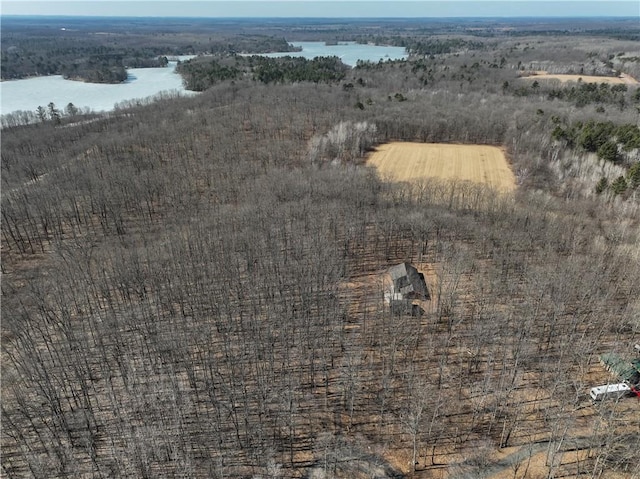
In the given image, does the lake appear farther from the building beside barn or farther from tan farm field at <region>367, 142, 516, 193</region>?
the building beside barn

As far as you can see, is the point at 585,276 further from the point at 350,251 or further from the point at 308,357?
the point at 308,357

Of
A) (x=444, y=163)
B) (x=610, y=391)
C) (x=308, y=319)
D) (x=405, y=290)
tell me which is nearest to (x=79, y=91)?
(x=444, y=163)

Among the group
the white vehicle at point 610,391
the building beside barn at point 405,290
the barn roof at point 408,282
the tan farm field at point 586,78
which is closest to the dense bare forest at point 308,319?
the white vehicle at point 610,391

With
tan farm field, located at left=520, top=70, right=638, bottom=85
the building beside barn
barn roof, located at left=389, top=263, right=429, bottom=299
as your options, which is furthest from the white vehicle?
tan farm field, located at left=520, top=70, right=638, bottom=85

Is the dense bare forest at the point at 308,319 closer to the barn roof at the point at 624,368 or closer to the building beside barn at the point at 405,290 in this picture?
the building beside barn at the point at 405,290

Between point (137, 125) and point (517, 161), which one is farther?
point (137, 125)

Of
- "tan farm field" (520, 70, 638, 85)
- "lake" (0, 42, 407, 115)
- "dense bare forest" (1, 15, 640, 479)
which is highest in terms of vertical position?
"tan farm field" (520, 70, 638, 85)

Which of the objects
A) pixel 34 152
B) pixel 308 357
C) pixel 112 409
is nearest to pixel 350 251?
pixel 308 357
